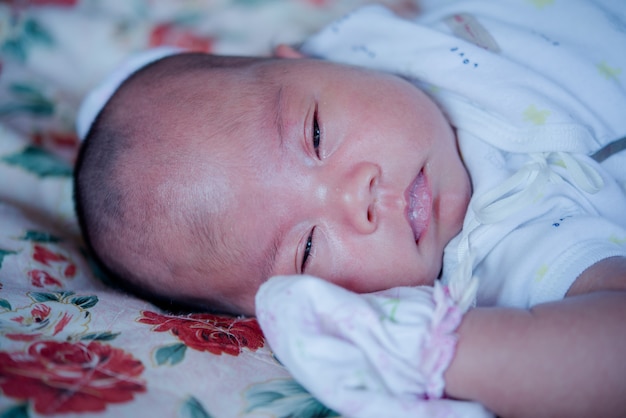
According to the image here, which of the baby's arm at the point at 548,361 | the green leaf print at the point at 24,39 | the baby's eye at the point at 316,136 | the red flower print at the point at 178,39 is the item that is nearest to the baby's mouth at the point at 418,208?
the baby's eye at the point at 316,136

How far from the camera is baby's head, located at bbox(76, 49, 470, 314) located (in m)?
1.17

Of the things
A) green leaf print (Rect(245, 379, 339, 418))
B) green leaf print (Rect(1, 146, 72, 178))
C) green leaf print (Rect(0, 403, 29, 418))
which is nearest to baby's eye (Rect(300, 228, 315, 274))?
green leaf print (Rect(245, 379, 339, 418))

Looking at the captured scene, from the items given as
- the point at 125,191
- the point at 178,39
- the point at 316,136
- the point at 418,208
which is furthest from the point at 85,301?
the point at 178,39

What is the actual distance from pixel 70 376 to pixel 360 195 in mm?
592

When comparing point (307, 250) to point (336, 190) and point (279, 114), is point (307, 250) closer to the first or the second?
point (336, 190)

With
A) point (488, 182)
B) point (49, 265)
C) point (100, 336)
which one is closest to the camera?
point (100, 336)

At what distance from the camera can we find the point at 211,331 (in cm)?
109

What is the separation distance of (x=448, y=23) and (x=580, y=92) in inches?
15.5

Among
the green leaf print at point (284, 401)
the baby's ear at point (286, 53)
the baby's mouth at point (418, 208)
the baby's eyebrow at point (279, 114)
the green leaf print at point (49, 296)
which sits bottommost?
the green leaf print at point (284, 401)

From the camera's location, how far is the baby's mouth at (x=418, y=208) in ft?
3.94

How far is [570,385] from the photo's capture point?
86 cm

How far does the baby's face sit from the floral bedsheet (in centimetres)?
19

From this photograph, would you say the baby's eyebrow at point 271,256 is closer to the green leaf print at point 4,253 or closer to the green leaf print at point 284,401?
the green leaf print at point 284,401

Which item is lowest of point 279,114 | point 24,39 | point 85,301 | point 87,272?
point 87,272
